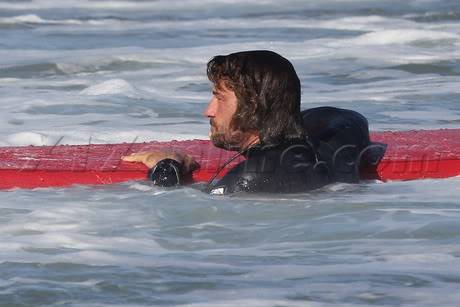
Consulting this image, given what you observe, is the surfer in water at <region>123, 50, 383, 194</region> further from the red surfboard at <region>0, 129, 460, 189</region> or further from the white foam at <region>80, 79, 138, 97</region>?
the white foam at <region>80, 79, 138, 97</region>

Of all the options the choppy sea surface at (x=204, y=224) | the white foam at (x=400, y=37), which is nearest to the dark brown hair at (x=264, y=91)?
the choppy sea surface at (x=204, y=224)

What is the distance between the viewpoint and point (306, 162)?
539cm

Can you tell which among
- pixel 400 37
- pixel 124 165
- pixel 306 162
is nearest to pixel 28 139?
pixel 124 165

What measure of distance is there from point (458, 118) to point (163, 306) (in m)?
4.45

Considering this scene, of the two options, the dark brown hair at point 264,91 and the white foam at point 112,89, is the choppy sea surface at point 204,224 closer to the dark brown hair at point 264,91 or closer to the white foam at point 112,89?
the white foam at point 112,89

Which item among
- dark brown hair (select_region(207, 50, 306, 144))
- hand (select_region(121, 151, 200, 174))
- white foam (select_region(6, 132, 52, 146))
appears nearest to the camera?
dark brown hair (select_region(207, 50, 306, 144))

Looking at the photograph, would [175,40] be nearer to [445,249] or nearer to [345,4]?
[345,4]

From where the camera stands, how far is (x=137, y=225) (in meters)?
5.31

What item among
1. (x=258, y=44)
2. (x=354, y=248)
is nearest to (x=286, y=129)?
(x=354, y=248)

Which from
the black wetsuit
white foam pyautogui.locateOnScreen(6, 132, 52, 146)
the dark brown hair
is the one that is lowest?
white foam pyautogui.locateOnScreen(6, 132, 52, 146)

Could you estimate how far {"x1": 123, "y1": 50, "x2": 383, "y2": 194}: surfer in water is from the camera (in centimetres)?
520

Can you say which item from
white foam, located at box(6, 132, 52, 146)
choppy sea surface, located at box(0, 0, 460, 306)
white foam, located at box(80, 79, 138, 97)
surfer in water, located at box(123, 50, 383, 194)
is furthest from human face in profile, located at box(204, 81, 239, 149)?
white foam, located at box(80, 79, 138, 97)

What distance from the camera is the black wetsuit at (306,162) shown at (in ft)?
17.5

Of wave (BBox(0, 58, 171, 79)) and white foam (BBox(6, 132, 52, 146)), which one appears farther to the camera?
wave (BBox(0, 58, 171, 79))
